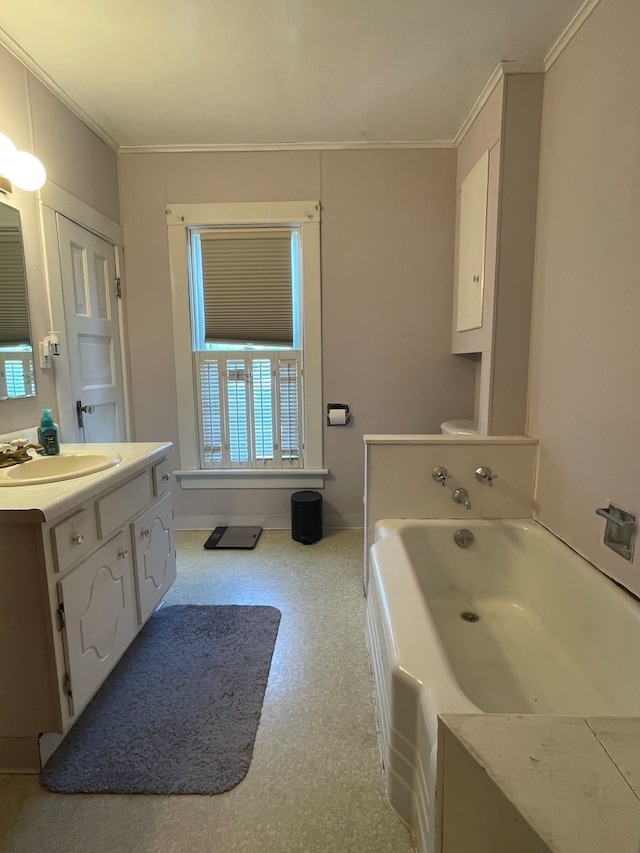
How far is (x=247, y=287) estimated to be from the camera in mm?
2758

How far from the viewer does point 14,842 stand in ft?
3.53

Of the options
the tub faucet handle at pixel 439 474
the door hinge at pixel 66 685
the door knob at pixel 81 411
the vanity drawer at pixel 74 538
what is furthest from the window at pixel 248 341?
the door hinge at pixel 66 685

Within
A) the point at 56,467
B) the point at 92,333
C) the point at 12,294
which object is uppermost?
the point at 12,294

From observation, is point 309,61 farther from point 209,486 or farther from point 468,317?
point 209,486

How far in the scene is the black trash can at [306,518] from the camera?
8.91ft

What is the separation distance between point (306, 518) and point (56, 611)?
1.66 meters

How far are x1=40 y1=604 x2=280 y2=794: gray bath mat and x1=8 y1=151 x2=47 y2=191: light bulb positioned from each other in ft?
6.30

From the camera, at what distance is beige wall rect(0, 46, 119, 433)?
173 cm

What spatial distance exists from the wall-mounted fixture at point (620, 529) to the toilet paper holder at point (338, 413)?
1571 mm

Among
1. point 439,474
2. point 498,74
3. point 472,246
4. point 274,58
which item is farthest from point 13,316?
point 498,74

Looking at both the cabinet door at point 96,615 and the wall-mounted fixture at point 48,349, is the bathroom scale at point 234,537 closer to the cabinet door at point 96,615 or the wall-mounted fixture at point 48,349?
the cabinet door at point 96,615

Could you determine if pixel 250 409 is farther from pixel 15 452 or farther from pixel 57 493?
pixel 57 493

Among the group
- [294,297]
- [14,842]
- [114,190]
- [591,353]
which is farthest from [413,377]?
[14,842]

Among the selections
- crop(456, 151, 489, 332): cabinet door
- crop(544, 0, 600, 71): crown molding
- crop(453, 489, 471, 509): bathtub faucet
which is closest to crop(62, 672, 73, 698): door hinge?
crop(453, 489, 471, 509): bathtub faucet
